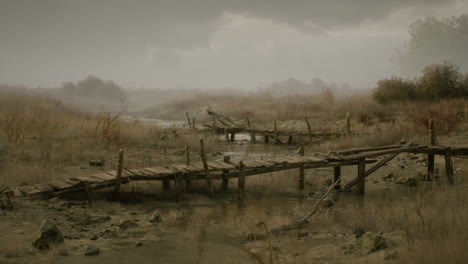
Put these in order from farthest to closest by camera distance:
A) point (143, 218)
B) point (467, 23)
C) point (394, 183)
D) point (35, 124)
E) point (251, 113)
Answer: point (467, 23) < point (251, 113) < point (35, 124) < point (394, 183) < point (143, 218)

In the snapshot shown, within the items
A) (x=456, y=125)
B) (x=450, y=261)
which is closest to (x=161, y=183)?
(x=450, y=261)

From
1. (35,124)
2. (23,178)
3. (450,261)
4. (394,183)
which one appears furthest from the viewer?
(35,124)

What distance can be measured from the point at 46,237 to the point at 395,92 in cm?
2135

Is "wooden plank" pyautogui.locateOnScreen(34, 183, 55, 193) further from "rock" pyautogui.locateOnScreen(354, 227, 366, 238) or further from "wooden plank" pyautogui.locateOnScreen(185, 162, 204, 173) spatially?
"rock" pyautogui.locateOnScreen(354, 227, 366, 238)

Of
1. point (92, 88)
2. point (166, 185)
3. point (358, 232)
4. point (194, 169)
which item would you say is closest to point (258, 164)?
point (194, 169)

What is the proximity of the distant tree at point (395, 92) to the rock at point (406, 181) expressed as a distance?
13959mm

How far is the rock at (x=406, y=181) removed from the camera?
34.5 feet

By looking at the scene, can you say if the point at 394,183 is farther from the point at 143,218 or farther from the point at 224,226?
the point at 143,218

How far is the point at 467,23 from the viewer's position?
195ft

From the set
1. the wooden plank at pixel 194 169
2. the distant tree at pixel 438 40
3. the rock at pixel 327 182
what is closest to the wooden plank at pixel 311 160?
the rock at pixel 327 182

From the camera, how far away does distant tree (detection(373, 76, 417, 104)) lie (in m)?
24.0

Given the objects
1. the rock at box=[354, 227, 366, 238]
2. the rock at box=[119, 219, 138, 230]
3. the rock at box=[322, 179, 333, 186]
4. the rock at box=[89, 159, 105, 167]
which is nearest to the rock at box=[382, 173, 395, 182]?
the rock at box=[322, 179, 333, 186]

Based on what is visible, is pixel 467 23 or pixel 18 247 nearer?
pixel 18 247

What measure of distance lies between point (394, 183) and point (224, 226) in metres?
5.30
